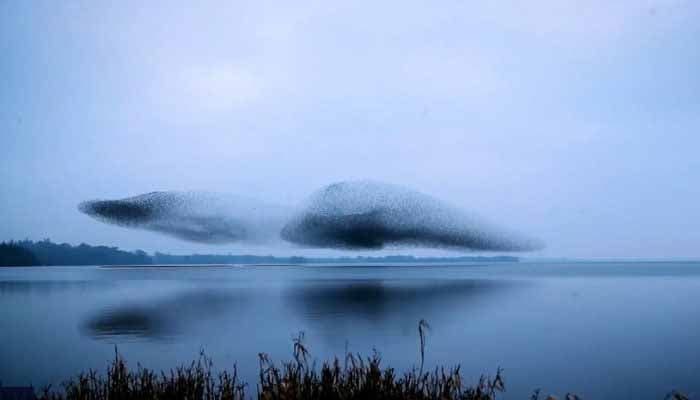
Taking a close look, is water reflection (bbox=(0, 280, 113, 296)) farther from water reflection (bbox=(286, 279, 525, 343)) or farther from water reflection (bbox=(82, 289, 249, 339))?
water reflection (bbox=(286, 279, 525, 343))

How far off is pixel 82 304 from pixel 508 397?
40.3 meters

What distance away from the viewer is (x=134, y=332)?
28.4 meters

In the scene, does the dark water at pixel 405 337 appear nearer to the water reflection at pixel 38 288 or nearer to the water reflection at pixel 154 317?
the water reflection at pixel 154 317

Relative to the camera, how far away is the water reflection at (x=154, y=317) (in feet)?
93.2

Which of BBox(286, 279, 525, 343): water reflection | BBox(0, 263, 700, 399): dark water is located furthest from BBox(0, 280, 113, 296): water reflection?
BBox(286, 279, 525, 343): water reflection

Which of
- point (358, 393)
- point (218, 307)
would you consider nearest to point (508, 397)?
point (358, 393)

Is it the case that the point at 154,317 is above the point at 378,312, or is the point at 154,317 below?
above

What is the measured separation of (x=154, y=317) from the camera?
3522cm

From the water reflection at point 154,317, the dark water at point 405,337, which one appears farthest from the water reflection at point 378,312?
the water reflection at point 154,317

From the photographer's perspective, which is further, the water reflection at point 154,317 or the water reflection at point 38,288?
the water reflection at point 38,288

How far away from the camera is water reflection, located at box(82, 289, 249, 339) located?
28422mm

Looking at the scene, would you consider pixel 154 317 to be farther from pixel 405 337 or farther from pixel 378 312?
pixel 405 337

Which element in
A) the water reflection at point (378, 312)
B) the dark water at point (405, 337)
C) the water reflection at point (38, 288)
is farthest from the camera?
the water reflection at point (38, 288)

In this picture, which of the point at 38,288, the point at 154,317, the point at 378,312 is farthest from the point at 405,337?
the point at 38,288
